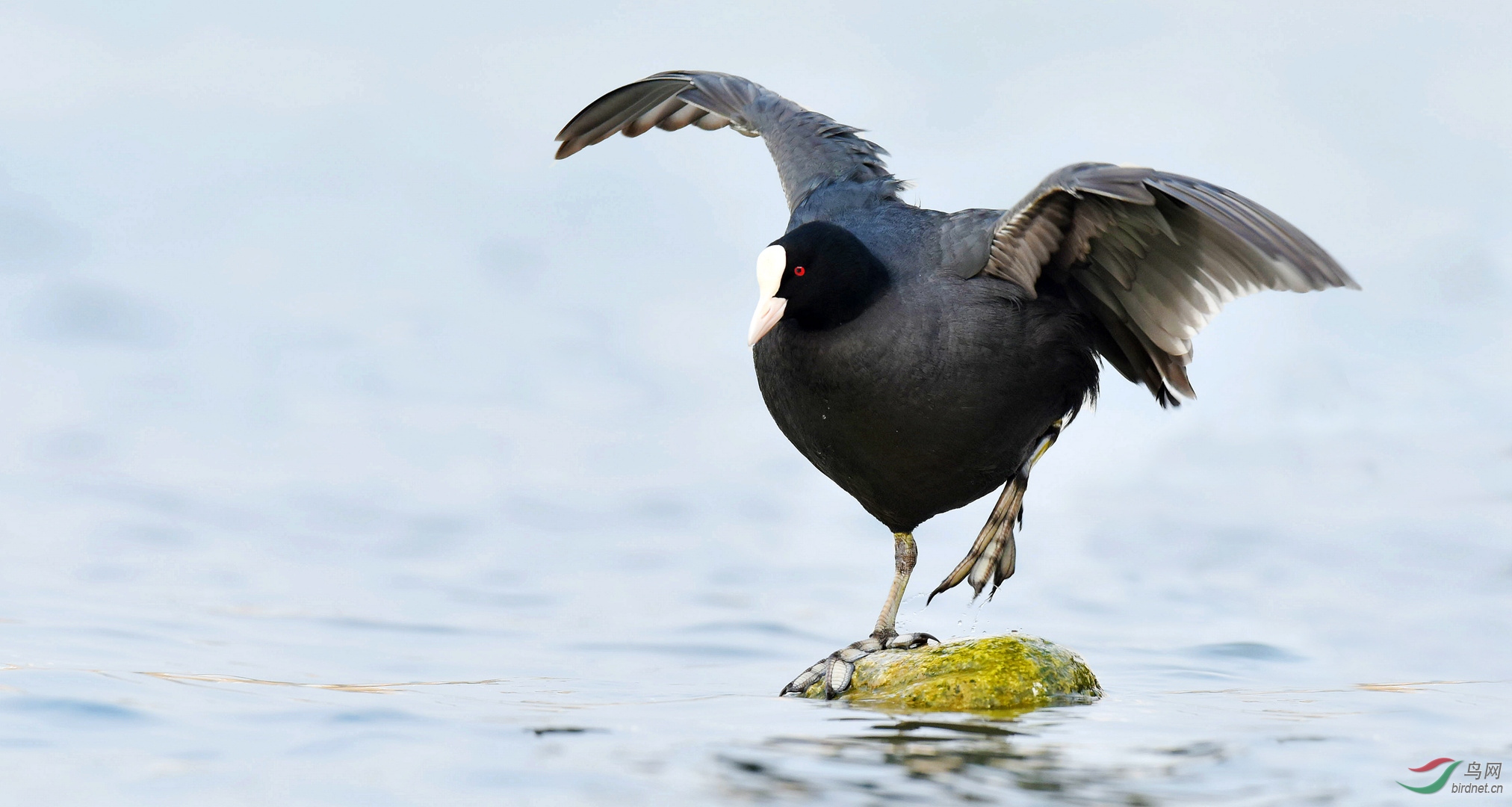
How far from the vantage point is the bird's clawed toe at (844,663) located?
20.5ft

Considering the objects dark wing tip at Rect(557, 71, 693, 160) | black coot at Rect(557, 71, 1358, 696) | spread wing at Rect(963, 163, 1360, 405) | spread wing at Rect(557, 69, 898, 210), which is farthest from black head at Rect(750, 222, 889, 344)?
dark wing tip at Rect(557, 71, 693, 160)

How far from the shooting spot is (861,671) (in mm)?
6309

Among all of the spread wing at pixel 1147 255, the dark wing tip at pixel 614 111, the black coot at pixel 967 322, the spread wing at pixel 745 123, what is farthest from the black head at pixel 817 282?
the dark wing tip at pixel 614 111

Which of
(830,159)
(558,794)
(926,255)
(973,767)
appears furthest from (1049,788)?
(830,159)

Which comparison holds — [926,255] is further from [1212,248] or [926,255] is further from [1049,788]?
[1049,788]

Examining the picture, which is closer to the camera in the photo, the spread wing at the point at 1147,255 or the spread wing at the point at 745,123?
the spread wing at the point at 1147,255

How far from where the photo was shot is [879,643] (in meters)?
6.61

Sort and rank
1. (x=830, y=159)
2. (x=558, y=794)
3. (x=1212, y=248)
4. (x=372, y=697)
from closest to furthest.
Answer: (x=558, y=794) → (x=1212, y=248) → (x=372, y=697) → (x=830, y=159)

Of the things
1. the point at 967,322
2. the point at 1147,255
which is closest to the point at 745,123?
the point at 967,322

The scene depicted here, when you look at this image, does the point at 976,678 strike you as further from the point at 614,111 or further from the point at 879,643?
the point at 614,111

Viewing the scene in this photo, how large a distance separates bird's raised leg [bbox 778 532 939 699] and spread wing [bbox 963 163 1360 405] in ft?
3.83

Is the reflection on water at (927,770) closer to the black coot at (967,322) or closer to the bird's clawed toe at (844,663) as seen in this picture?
the bird's clawed toe at (844,663)

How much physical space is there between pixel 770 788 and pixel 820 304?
6.33 feet

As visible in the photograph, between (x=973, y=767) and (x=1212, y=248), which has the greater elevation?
(x=1212, y=248)
